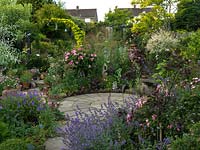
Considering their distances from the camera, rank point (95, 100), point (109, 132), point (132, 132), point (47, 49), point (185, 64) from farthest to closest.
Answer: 1. point (47, 49)
2. point (95, 100)
3. point (185, 64)
4. point (132, 132)
5. point (109, 132)

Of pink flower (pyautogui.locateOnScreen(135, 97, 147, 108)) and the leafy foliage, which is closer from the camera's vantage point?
pink flower (pyautogui.locateOnScreen(135, 97, 147, 108))

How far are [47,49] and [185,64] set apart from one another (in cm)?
703

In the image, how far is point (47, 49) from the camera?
40.9ft

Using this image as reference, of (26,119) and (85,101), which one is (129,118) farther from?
(85,101)

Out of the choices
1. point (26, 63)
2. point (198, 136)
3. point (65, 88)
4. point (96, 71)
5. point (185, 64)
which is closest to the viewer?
point (198, 136)

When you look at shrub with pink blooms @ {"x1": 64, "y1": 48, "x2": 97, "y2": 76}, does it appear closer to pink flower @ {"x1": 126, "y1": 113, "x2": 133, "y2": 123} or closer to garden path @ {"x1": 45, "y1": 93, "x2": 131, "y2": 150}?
garden path @ {"x1": 45, "y1": 93, "x2": 131, "y2": 150}

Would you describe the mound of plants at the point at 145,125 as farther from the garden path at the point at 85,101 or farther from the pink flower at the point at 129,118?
the garden path at the point at 85,101

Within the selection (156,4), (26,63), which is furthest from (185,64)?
(156,4)

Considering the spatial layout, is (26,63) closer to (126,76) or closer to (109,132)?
(126,76)

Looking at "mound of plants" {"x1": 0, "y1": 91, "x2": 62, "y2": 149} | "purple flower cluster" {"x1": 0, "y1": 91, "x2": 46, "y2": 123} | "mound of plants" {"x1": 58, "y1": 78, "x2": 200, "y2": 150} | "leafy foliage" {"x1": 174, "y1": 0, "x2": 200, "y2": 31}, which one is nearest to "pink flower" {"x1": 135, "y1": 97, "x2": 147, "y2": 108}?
"mound of plants" {"x1": 58, "y1": 78, "x2": 200, "y2": 150}

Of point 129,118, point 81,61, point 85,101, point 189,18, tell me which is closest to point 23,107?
point 129,118

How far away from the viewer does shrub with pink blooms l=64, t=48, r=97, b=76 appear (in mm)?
8234

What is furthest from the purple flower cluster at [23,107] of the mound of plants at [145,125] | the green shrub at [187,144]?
the green shrub at [187,144]

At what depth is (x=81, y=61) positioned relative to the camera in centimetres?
826
